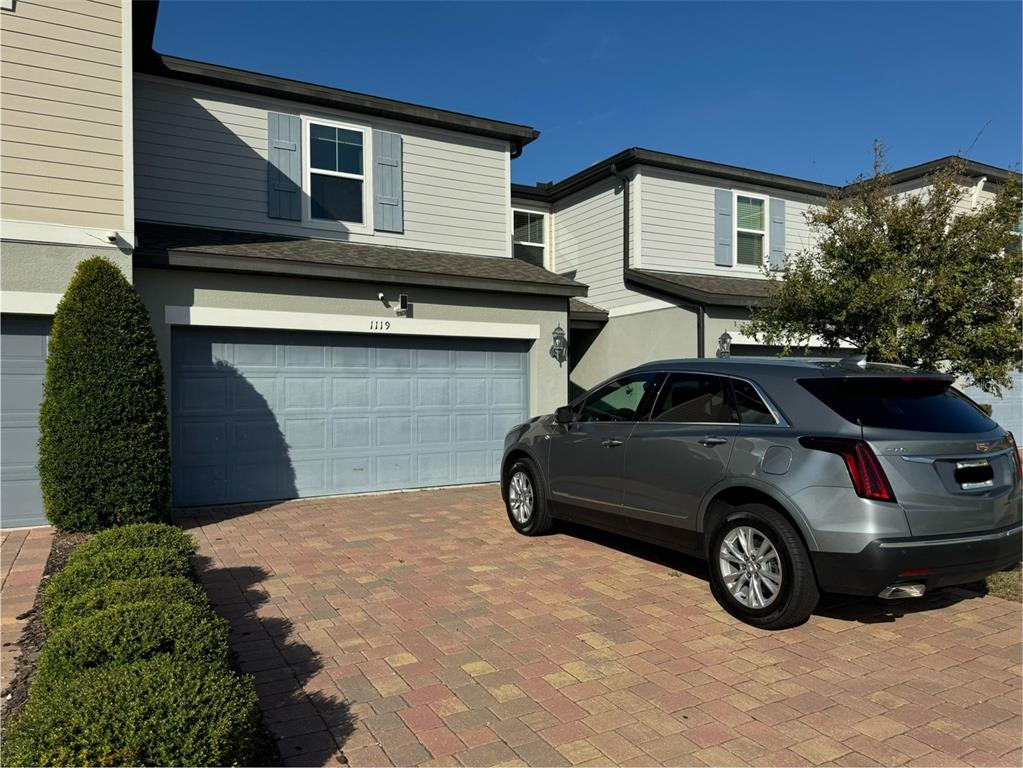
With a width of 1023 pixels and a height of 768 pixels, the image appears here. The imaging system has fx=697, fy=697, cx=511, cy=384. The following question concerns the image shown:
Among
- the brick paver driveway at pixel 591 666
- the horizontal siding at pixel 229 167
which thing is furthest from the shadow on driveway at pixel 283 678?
the horizontal siding at pixel 229 167

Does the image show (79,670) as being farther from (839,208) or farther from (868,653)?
(839,208)

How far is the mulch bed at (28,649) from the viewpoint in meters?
3.50

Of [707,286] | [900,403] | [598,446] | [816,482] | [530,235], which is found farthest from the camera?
[530,235]

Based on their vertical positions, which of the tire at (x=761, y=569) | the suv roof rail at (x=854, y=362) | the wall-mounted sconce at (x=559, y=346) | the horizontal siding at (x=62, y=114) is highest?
the horizontal siding at (x=62, y=114)

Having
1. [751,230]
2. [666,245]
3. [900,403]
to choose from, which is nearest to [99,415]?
[900,403]

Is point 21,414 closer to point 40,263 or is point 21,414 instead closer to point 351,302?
point 40,263

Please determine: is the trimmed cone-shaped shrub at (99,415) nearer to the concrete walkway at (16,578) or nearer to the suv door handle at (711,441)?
the concrete walkway at (16,578)

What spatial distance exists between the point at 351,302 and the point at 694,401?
214 inches

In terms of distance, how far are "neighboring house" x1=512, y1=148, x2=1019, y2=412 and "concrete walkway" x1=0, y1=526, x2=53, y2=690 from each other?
9.26 m

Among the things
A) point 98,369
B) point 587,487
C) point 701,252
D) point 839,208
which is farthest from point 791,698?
point 701,252

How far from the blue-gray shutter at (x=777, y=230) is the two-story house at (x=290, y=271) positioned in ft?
18.1

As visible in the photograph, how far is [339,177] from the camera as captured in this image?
35.2ft

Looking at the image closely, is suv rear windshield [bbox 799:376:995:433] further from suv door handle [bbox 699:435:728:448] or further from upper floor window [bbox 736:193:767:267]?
upper floor window [bbox 736:193:767:267]

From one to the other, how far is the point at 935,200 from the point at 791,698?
198 inches
